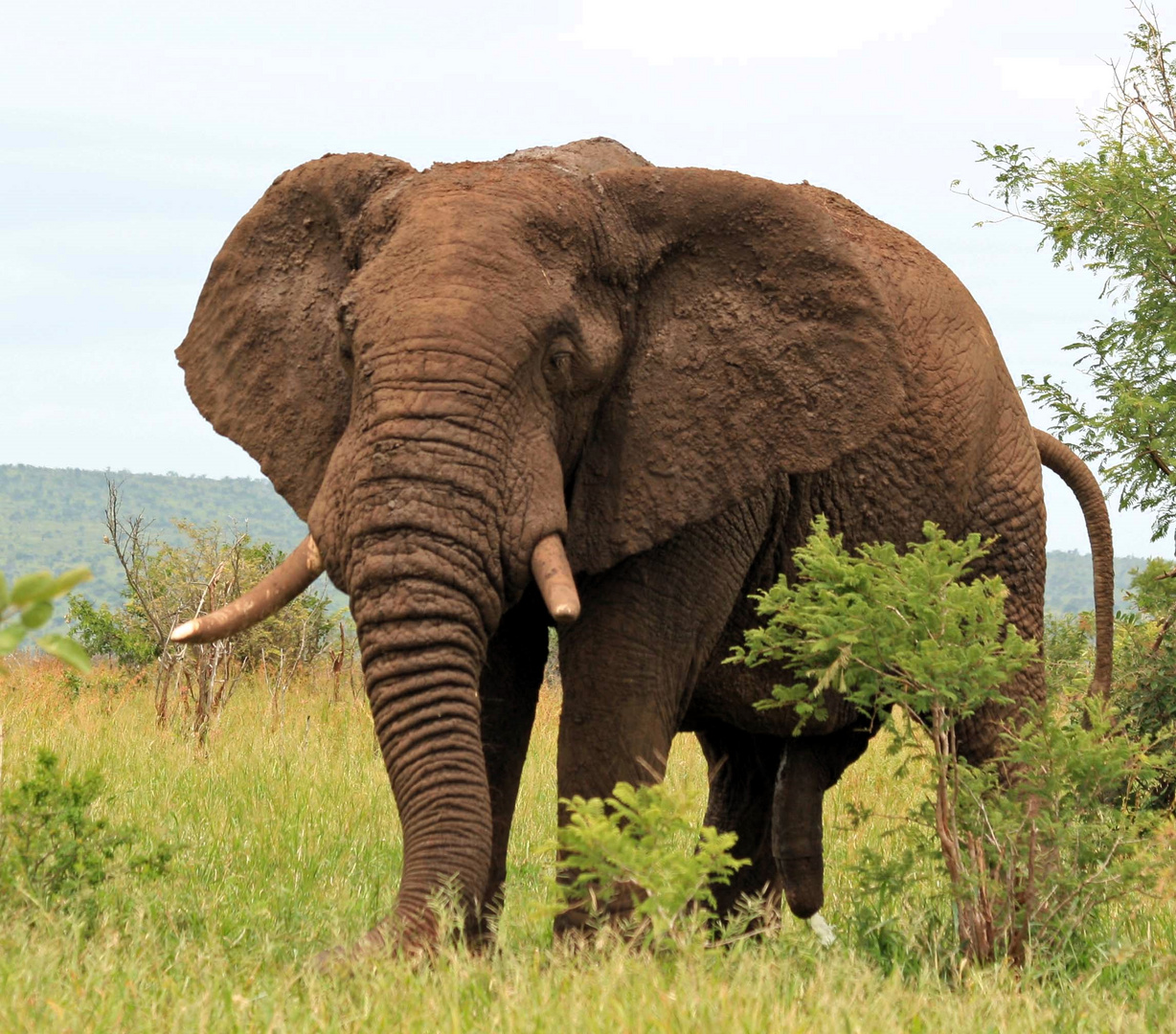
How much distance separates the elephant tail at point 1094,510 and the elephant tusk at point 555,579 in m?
3.48

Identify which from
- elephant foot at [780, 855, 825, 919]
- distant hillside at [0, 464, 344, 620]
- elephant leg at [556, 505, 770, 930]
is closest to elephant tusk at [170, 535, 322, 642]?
elephant leg at [556, 505, 770, 930]

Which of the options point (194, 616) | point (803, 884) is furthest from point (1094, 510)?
point (194, 616)

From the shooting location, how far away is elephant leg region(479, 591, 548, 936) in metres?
5.30

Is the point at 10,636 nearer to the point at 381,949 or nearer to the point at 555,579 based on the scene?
the point at 381,949

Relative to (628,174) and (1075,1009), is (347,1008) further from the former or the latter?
(628,174)

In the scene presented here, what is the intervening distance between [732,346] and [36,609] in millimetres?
3455

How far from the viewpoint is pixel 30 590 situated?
5.89ft

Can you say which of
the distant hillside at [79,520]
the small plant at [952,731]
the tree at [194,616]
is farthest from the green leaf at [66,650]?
the distant hillside at [79,520]

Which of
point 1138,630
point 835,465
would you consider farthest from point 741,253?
point 1138,630

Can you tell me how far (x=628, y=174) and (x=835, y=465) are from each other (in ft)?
4.19

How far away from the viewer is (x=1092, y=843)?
497cm

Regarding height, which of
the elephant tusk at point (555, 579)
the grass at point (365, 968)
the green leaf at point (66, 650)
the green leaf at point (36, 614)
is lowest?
the grass at point (365, 968)

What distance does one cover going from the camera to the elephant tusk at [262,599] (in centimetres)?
450

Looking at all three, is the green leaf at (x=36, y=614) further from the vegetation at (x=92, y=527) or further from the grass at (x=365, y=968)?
the vegetation at (x=92, y=527)
